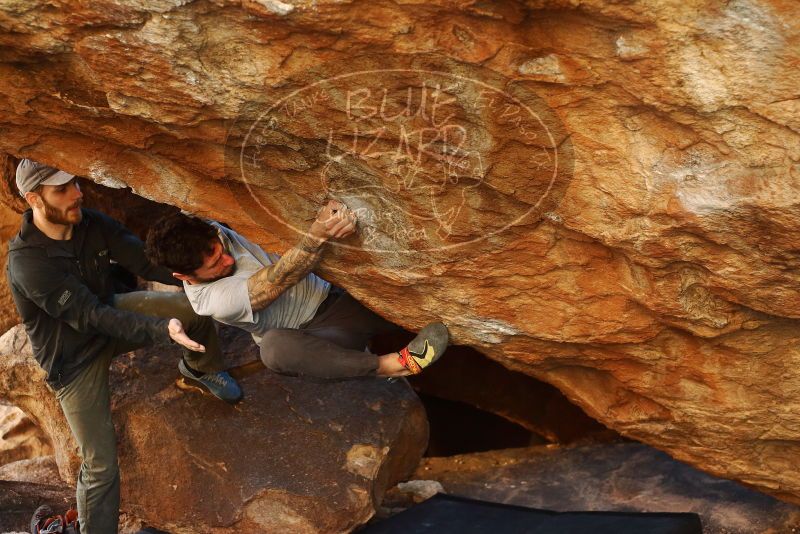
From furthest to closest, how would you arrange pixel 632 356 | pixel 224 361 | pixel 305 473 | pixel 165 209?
pixel 165 209, pixel 224 361, pixel 305 473, pixel 632 356

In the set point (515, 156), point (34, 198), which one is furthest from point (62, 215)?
point (515, 156)

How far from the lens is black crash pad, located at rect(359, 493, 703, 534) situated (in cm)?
394

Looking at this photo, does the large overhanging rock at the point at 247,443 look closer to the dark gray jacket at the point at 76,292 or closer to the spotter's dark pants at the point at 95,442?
the spotter's dark pants at the point at 95,442

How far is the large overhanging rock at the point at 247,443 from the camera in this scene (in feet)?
14.0

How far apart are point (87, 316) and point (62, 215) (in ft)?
1.36

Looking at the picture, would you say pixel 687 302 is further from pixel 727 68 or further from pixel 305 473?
pixel 305 473

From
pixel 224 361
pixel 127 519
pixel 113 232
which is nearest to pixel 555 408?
pixel 224 361

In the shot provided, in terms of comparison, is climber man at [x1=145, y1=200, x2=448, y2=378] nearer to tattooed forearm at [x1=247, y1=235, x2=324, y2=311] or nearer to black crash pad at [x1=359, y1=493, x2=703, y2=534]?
tattooed forearm at [x1=247, y1=235, x2=324, y2=311]

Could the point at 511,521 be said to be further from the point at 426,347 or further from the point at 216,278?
the point at 216,278

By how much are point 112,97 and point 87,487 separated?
5.78 feet

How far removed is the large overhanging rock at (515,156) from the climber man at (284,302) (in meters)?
0.13

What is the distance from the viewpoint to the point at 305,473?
4.33 m

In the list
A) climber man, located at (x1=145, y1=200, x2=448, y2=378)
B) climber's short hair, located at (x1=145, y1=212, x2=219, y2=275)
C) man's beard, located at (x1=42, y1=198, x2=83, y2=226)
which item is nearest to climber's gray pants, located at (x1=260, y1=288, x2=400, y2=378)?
climber man, located at (x1=145, y1=200, x2=448, y2=378)

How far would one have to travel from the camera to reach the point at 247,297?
A: 384cm
